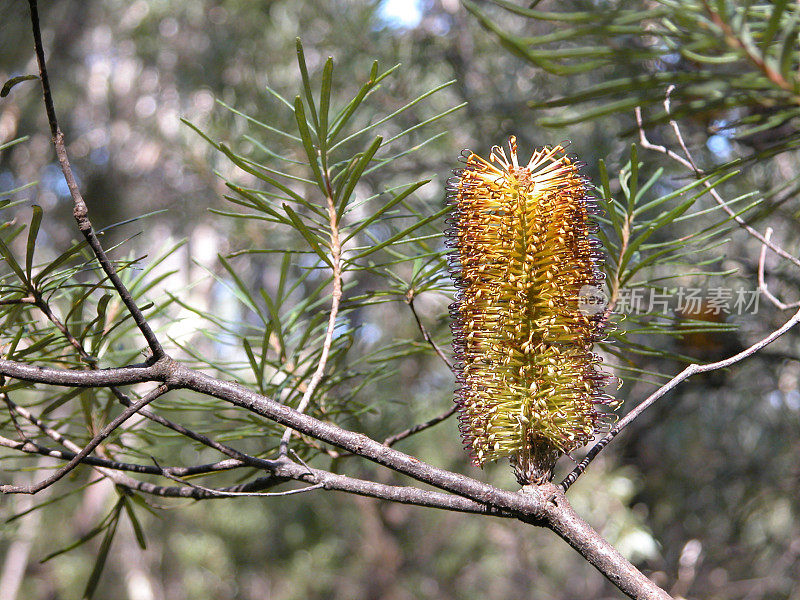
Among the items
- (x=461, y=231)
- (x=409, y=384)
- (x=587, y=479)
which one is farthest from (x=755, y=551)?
(x=461, y=231)

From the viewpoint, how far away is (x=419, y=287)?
1.70 feet

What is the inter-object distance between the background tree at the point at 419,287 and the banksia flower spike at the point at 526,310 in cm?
6

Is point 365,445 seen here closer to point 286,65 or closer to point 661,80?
point 661,80

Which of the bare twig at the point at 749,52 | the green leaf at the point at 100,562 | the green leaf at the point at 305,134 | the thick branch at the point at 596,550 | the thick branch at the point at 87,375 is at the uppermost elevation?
the green leaf at the point at 305,134

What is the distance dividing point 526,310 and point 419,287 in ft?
0.49

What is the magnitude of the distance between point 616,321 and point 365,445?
0.68ft

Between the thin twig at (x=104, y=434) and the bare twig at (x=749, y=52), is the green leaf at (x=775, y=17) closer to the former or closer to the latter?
the bare twig at (x=749, y=52)

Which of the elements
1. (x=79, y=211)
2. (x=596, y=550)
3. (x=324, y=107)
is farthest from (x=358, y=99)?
(x=596, y=550)

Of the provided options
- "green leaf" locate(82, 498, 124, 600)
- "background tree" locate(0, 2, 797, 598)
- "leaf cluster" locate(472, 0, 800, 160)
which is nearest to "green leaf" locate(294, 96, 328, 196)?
"background tree" locate(0, 2, 797, 598)

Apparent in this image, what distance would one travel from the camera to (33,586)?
5.23 metres

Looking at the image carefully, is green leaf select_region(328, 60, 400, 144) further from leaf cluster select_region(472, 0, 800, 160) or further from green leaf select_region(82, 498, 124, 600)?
green leaf select_region(82, 498, 124, 600)

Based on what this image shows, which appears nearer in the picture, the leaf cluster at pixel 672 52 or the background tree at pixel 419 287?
the leaf cluster at pixel 672 52

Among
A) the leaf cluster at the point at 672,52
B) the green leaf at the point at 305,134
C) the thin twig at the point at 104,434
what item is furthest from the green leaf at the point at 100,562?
the leaf cluster at the point at 672,52

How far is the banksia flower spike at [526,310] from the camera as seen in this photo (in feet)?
1.22
